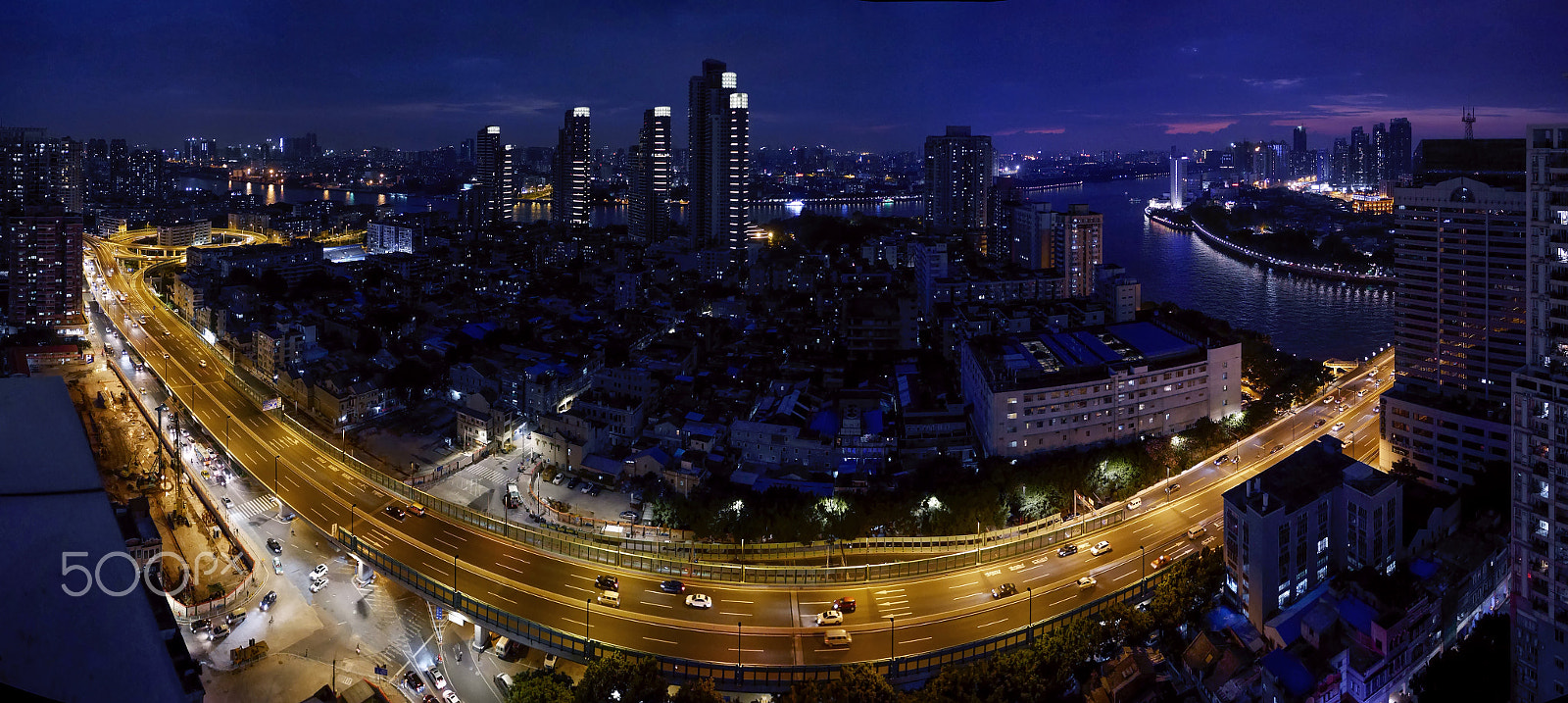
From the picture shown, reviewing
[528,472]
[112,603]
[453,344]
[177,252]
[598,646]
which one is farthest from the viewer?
[177,252]

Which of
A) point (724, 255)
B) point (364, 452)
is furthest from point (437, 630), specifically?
point (724, 255)

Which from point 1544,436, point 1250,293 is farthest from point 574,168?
point 1544,436

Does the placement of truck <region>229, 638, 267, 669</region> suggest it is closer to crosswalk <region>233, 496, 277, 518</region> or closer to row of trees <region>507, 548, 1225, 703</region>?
row of trees <region>507, 548, 1225, 703</region>

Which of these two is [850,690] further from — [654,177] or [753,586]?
[654,177]

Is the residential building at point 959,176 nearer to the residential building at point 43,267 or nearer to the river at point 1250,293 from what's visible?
the river at point 1250,293

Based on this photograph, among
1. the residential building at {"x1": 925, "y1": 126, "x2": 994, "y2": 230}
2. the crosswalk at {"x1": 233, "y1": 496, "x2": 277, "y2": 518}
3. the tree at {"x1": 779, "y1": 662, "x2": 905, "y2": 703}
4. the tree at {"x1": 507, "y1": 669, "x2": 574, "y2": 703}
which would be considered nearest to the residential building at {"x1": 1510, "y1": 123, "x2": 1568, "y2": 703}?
the tree at {"x1": 779, "y1": 662, "x2": 905, "y2": 703}

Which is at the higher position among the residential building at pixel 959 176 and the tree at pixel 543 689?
the residential building at pixel 959 176

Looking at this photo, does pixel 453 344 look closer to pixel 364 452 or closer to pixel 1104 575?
pixel 364 452

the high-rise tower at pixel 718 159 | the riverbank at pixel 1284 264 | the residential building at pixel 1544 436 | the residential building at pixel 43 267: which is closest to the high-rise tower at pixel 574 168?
the high-rise tower at pixel 718 159
